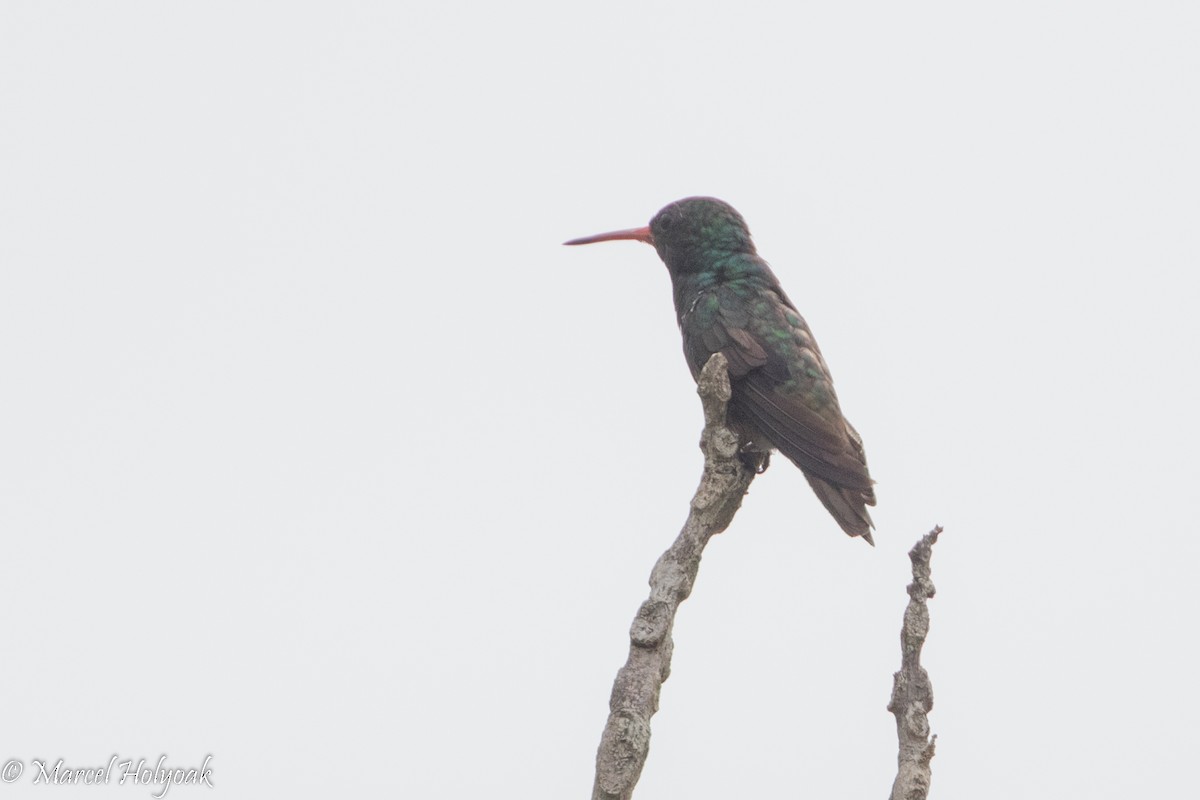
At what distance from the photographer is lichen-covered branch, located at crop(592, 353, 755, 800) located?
4551 millimetres

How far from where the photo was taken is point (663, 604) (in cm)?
493

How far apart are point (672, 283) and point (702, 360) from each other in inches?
46.9

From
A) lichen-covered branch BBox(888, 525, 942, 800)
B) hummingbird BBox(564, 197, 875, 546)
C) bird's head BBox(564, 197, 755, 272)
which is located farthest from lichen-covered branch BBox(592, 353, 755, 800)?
bird's head BBox(564, 197, 755, 272)

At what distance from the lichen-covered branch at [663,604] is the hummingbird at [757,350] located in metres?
1.10

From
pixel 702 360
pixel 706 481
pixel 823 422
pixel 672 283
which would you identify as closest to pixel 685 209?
pixel 672 283

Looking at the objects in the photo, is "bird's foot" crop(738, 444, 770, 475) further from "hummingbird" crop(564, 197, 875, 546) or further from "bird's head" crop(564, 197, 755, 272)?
"bird's head" crop(564, 197, 755, 272)

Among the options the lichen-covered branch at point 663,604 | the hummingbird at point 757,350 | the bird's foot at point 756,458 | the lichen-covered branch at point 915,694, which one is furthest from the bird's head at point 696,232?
the lichen-covered branch at point 915,694

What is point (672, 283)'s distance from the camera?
30.0ft

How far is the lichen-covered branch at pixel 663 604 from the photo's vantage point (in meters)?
4.55

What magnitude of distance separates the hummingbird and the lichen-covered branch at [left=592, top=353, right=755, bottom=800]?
1101mm

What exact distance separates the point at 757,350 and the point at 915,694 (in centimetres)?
342

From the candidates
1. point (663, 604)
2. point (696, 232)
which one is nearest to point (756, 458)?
point (696, 232)

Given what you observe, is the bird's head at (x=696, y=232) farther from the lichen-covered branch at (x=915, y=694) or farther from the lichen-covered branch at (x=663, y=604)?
the lichen-covered branch at (x=915, y=694)

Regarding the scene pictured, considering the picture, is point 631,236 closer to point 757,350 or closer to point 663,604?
point 757,350
